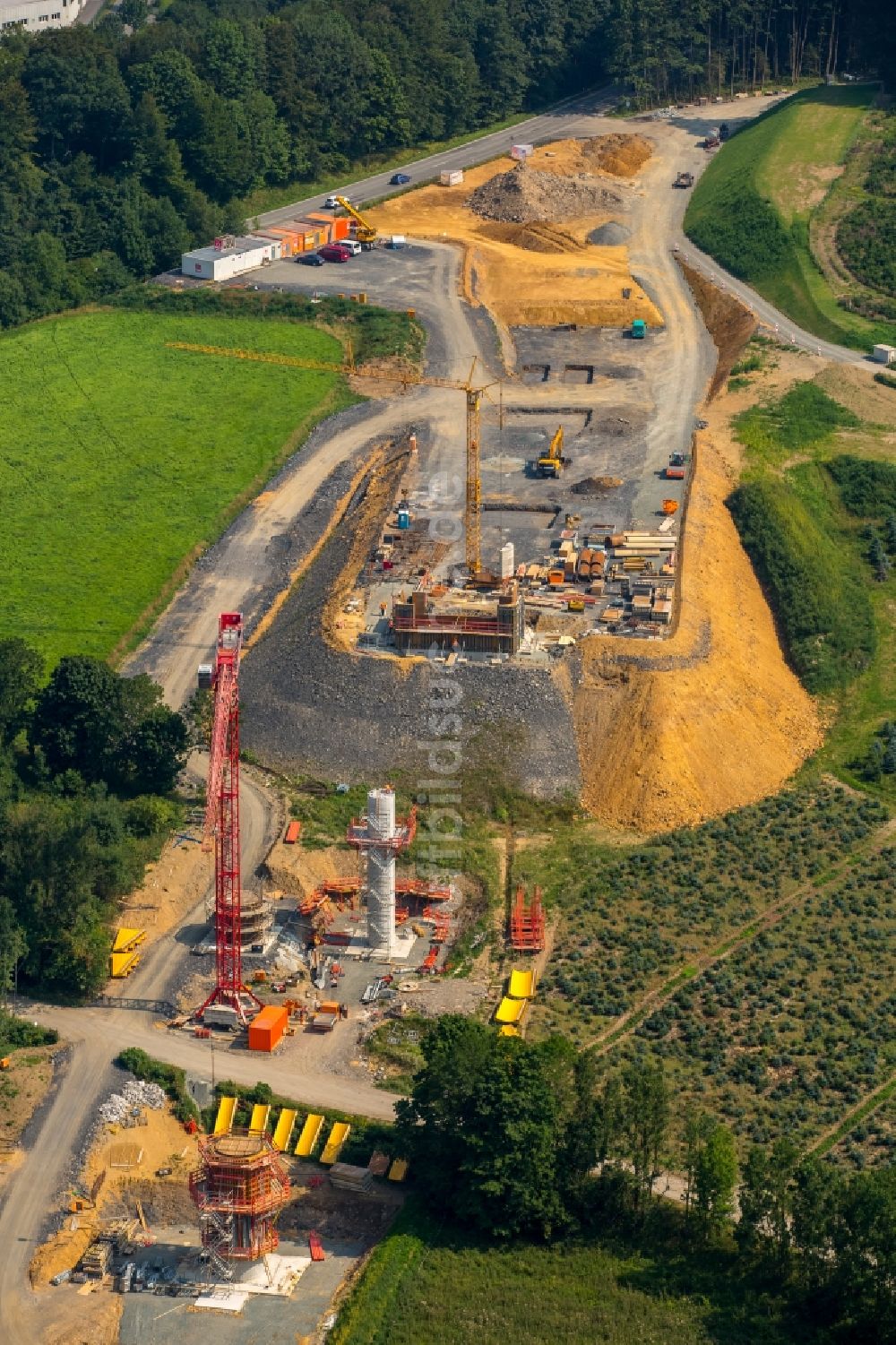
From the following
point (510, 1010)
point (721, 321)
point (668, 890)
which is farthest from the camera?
point (721, 321)

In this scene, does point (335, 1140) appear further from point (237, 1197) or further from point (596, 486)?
point (596, 486)

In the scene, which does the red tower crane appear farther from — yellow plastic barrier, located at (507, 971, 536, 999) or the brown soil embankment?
the brown soil embankment

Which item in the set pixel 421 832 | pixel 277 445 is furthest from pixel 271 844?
pixel 277 445

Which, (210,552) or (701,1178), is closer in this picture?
(701,1178)

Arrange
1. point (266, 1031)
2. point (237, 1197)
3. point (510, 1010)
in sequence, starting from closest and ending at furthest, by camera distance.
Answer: point (237, 1197), point (266, 1031), point (510, 1010)

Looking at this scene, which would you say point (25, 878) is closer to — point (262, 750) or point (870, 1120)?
point (262, 750)

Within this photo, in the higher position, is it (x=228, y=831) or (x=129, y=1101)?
(x=228, y=831)

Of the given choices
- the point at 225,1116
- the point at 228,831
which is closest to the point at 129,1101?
the point at 225,1116
